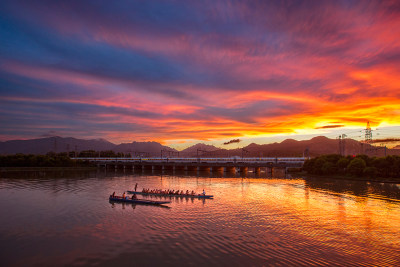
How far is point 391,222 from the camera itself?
4394 centimetres

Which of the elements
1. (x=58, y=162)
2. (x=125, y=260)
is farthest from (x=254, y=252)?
(x=58, y=162)

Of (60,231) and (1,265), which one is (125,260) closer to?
(1,265)

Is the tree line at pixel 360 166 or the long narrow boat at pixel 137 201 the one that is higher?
the tree line at pixel 360 166

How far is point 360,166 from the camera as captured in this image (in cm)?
10969

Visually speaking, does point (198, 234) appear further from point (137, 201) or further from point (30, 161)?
point (30, 161)

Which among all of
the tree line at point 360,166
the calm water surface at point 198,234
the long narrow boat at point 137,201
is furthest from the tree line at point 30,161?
the tree line at point 360,166

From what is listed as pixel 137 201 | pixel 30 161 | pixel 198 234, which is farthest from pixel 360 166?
pixel 30 161

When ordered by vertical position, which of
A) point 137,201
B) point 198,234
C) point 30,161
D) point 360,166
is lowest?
point 198,234

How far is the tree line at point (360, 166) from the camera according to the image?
10216 centimetres

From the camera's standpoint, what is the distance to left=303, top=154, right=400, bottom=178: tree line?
102156 mm

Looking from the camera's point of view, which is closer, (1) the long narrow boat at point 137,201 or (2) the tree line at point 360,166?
(1) the long narrow boat at point 137,201

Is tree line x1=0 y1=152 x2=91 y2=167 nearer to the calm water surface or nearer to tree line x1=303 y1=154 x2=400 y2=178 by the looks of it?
the calm water surface

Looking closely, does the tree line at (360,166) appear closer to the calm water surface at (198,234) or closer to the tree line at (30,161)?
the calm water surface at (198,234)

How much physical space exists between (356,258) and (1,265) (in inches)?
1448
